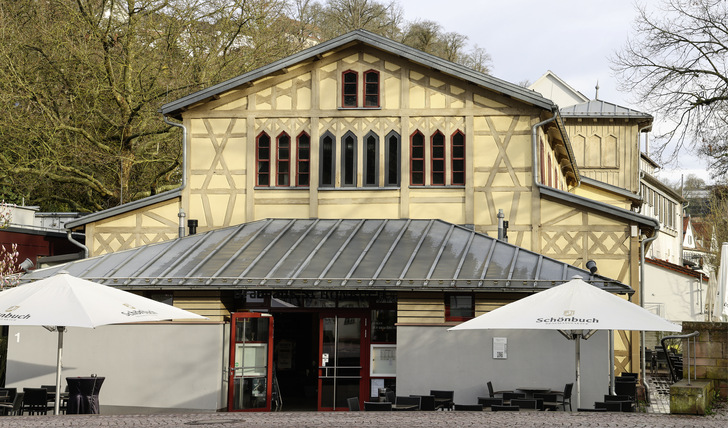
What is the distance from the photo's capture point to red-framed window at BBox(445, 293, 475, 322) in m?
19.5

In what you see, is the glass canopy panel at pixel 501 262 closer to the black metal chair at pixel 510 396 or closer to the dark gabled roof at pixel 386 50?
the black metal chair at pixel 510 396

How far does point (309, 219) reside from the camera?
22797 millimetres

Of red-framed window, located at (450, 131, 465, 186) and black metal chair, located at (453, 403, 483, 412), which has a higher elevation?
red-framed window, located at (450, 131, 465, 186)

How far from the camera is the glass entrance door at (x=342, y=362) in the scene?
20.0 metres

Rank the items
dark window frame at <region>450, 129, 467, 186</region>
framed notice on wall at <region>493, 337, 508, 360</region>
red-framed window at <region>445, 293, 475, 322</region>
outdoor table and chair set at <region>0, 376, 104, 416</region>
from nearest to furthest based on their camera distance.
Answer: outdoor table and chair set at <region>0, 376, 104, 416</region>
framed notice on wall at <region>493, 337, 508, 360</region>
red-framed window at <region>445, 293, 475, 322</region>
dark window frame at <region>450, 129, 467, 186</region>

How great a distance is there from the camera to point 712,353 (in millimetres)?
15297

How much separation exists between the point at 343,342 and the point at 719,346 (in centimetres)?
778

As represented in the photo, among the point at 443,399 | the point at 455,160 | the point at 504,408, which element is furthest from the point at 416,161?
the point at 504,408

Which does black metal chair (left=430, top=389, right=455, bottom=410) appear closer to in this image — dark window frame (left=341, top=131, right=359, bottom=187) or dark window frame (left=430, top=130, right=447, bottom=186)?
dark window frame (left=430, top=130, right=447, bottom=186)

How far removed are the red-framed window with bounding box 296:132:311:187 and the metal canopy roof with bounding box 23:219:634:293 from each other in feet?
3.82

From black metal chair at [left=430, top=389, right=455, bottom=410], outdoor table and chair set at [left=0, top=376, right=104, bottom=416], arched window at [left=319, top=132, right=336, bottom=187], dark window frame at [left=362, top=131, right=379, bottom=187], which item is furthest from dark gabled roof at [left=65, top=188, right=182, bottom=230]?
black metal chair at [left=430, top=389, right=455, bottom=410]

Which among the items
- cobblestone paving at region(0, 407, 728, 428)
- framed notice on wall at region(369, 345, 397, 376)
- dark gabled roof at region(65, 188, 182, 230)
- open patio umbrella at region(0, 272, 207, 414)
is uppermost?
dark gabled roof at region(65, 188, 182, 230)

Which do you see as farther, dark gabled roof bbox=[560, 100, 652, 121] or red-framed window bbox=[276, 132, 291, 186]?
dark gabled roof bbox=[560, 100, 652, 121]

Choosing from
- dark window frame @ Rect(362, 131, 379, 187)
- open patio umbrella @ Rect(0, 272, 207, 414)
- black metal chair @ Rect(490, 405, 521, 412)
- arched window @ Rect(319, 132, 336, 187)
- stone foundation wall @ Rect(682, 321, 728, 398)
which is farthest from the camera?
arched window @ Rect(319, 132, 336, 187)
